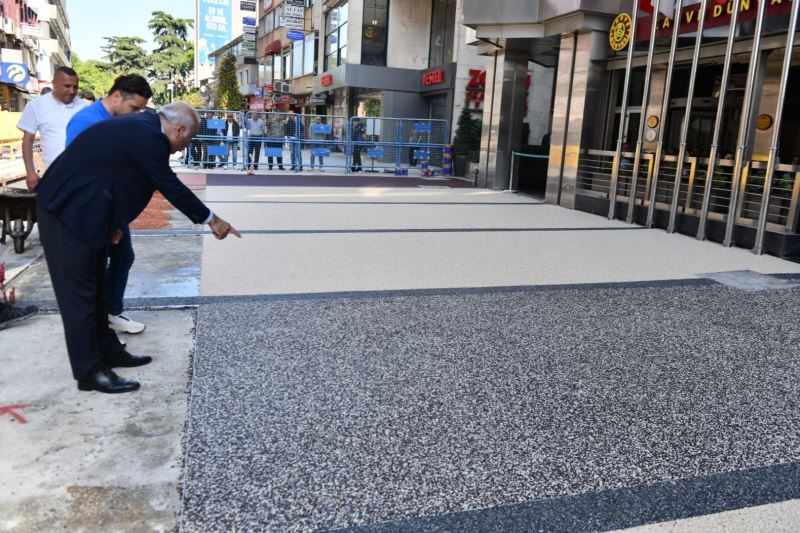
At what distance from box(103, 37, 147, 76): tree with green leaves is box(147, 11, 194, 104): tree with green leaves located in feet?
5.84

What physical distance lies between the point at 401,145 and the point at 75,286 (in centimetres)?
1909

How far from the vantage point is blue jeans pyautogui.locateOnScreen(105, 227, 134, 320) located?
4.22 meters

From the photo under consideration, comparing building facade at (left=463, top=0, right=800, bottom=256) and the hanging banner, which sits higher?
the hanging banner

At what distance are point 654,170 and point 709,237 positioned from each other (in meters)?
1.59

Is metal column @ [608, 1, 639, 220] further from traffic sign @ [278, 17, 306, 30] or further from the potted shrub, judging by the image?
traffic sign @ [278, 17, 306, 30]

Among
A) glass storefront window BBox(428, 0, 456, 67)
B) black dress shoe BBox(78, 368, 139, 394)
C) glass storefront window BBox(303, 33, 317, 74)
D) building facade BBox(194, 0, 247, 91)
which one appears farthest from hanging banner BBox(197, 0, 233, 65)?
black dress shoe BBox(78, 368, 139, 394)

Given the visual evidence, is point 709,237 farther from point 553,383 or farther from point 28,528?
point 28,528

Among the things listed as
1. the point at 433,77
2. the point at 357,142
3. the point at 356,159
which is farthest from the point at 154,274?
the point at 433,77

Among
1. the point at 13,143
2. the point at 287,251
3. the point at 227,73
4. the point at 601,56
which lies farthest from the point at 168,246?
→ the point at 227,73

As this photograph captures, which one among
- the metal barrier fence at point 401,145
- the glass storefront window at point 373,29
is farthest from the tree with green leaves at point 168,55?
the metal barrier fence at point 401,145

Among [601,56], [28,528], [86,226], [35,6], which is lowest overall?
[28,528]

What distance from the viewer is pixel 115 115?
427 cm

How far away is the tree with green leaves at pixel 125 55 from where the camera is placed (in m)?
98.3

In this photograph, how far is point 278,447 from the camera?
2959mm
